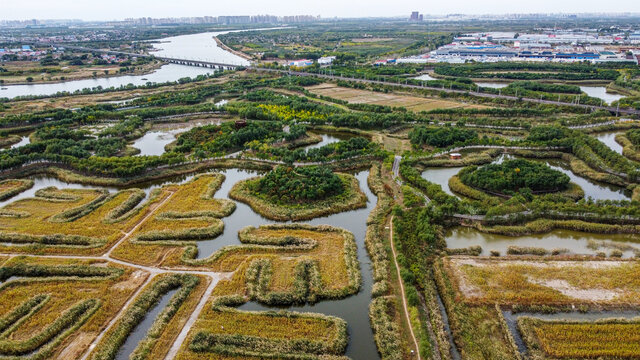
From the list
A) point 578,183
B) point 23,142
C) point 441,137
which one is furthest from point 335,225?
point 23,142

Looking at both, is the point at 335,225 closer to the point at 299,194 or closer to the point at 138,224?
the point at 299,194

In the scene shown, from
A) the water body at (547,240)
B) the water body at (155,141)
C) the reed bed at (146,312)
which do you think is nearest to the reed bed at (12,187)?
the water body at (155,141)

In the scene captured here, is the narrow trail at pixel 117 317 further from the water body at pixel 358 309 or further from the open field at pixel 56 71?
the open field at pixel 56 71

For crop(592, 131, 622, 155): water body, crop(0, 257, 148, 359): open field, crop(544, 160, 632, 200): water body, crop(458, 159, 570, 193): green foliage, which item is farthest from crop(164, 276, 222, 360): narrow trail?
crop(592, 131, 622, 155): water body

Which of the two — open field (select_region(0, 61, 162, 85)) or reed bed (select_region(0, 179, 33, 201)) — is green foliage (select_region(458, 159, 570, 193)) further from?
open field (select_region(0, 61, 162, 85))

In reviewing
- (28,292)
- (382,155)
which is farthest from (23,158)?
(382,155)

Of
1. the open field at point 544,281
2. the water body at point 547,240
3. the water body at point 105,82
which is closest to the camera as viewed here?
the open field at point 544,281
